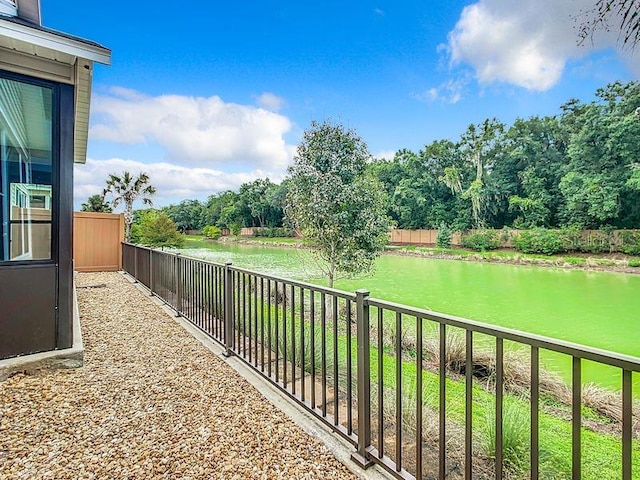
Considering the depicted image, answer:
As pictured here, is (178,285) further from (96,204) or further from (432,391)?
(96,204)

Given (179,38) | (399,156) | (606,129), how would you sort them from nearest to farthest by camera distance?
(179,38) < (606,129) < (399,156)

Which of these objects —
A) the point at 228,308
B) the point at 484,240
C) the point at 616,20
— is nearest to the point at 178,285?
the point at 228,308

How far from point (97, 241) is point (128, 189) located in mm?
14433

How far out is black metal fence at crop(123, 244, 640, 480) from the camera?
1.33 m

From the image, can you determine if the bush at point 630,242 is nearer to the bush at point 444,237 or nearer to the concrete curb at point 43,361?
the bush at point 444,237

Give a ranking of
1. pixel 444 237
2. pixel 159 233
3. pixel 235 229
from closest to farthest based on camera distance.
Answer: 1. pixel 159 233
2. pixel 444 237
3. pixel 235 229

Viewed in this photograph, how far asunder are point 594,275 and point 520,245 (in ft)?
23.2

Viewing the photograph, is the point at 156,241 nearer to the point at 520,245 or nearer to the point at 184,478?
the point at 184,478

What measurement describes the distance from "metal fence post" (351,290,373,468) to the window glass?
9.08ft

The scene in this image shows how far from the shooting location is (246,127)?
16.7 meters

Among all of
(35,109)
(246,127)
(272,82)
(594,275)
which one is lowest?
(594,275)

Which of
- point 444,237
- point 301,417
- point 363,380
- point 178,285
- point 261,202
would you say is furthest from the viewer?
point 261,202

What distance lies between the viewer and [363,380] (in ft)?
6.33

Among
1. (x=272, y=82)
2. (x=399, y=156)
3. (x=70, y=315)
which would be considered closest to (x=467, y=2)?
(x=272, y=82)
